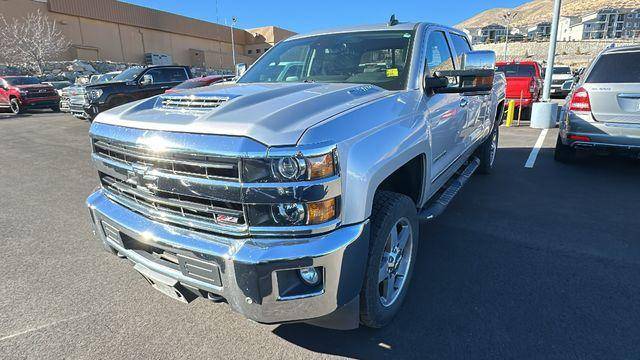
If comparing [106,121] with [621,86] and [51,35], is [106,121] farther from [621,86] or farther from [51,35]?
[51,35]

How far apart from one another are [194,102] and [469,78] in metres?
1.90

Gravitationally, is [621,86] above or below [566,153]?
above

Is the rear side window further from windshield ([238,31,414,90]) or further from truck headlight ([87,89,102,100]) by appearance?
truck headlight ([87,89,102,100])

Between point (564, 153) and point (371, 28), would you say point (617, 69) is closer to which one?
point (564, 153)

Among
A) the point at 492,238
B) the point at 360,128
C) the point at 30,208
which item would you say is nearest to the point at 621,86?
the point at 492,238

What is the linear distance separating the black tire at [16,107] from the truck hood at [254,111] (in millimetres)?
18699

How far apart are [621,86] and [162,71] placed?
1251 cm

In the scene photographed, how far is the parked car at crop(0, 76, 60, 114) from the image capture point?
54.5 feet

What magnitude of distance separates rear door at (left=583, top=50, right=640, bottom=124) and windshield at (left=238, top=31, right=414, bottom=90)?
12.7ft

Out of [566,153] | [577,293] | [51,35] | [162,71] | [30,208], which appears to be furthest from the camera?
[51,35]

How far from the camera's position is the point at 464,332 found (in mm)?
2395

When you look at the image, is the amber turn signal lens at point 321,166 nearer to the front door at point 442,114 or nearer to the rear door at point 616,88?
the front door at point 442,114

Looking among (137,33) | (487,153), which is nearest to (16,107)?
(487,153)

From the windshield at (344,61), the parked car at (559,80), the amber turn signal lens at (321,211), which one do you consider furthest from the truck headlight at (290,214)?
the parked car at (559,80)
